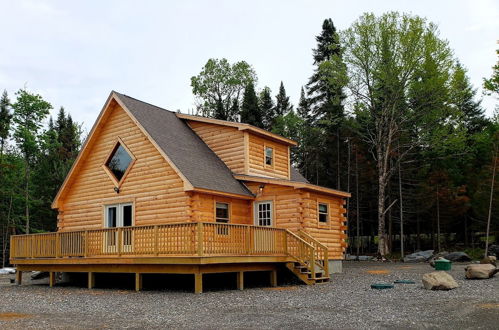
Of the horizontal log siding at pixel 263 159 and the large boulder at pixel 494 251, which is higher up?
the horizontal log siding at pixel 263 159

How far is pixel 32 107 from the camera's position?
145 ft

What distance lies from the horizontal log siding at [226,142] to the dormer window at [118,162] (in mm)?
3902

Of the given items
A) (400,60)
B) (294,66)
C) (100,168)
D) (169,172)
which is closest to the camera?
(169,172)

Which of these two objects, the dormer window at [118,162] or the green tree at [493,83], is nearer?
the dormer window at [118,162]

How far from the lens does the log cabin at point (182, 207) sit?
17.0 meters

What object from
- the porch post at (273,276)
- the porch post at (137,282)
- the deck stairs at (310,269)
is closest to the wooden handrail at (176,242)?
the deck stairs at (310,269)

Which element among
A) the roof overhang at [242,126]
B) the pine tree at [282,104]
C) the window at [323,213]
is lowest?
the window at [323,213]

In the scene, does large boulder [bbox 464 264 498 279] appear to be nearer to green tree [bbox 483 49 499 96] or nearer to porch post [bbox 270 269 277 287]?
porch post [bbox 270 269 277 287]

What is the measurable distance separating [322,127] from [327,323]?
40.7m

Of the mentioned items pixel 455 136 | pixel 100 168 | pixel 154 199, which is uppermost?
pixel 455 136

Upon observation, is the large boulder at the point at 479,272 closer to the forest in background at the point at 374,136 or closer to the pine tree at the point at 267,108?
the forest in background at the point at 374,136

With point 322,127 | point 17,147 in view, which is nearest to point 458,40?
point 322,127

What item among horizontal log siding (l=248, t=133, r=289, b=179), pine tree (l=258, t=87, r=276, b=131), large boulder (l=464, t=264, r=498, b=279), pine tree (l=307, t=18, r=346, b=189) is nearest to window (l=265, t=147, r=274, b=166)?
horizontal log siding (l=248, t=133, r=289, b=179)

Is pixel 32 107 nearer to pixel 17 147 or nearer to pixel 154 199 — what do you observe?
pixel 17 147
